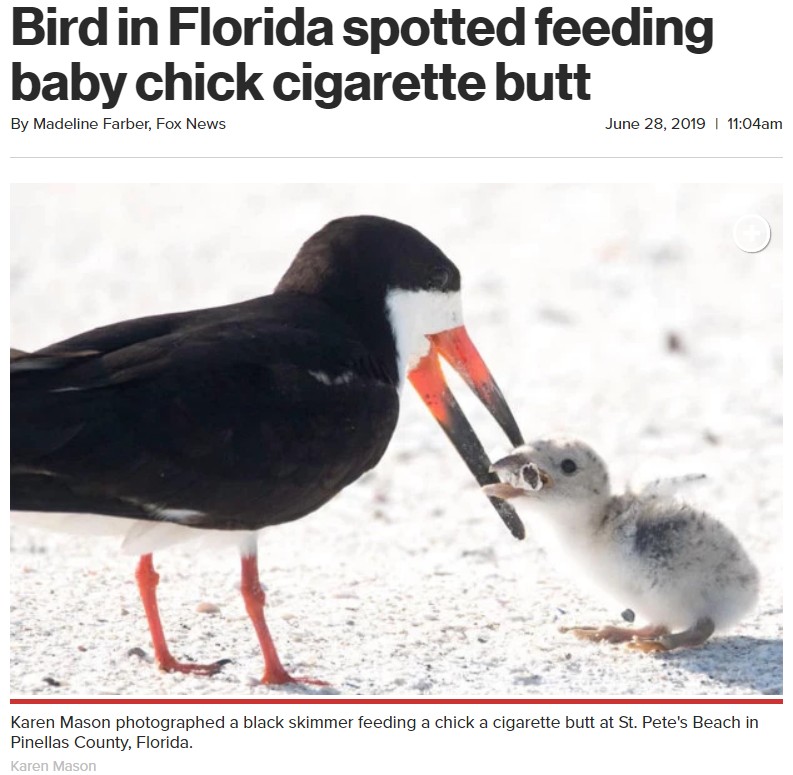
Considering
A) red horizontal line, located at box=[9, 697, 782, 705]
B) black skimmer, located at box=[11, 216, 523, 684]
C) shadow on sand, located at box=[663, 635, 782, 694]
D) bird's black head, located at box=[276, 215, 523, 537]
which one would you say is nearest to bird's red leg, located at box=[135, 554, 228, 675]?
black skimmer, located at box=[11, 216, 523, 684]

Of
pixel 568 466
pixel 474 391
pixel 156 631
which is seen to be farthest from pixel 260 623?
pixel 474 391

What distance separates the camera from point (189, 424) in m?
5.35

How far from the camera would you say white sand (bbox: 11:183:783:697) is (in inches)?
227

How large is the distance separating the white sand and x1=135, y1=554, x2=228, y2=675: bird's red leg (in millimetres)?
73

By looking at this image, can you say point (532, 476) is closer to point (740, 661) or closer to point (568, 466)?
point (568, 466)

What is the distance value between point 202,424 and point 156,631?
2.76ft

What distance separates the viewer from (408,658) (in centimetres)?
576

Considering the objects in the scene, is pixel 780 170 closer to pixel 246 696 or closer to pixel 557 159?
pixel 557 159

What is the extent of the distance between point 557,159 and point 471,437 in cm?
152

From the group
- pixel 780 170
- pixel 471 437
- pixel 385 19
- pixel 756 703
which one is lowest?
pixel 756 703

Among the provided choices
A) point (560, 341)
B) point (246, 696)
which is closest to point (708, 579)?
point (246, 696)

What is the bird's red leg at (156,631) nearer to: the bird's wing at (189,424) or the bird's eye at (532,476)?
the bird's wing at (189,424)

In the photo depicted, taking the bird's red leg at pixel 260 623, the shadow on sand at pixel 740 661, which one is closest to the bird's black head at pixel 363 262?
the bird's red leg at pixel 260 623

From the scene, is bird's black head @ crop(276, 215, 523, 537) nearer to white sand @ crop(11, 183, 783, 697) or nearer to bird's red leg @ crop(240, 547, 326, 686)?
white sand @ crop(11, 183, 783, 697)
